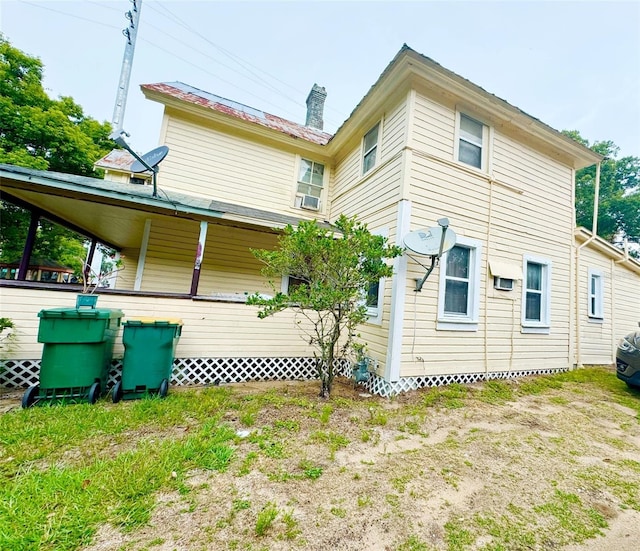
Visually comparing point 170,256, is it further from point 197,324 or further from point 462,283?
point 462,283

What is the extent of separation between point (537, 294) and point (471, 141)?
392cm

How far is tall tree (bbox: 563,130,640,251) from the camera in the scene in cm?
1753

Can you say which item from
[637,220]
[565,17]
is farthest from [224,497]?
[637,220]

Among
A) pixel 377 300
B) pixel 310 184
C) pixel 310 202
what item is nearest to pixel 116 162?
pixel 310 184

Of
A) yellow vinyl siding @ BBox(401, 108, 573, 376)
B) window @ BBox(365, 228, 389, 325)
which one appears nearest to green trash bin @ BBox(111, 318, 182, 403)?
window @ BBox(365, 228, 389, 325)

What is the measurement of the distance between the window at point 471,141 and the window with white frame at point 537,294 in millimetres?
2537

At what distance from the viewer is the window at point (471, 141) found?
5.80 m

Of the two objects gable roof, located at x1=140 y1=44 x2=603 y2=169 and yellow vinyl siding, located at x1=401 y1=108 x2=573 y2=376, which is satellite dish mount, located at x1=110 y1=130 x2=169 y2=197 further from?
yellow vinyl siding, located at x1=401 y1=108 x2=573 y2=376

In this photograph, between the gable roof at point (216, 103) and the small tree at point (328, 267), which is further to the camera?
the gable roof at point (216, 103)

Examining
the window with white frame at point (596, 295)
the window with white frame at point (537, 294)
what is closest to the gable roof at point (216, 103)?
the window with white frame at point (537, 294)

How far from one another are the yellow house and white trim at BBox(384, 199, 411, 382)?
3cm

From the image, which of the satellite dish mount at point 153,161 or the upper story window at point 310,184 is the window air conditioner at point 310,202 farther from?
the satellite dish mount at point 153,161

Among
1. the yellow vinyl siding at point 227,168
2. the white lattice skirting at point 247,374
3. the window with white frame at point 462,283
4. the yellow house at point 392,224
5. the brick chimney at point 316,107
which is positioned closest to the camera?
the white lattice skirting at point 247,374

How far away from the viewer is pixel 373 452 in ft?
9.64
